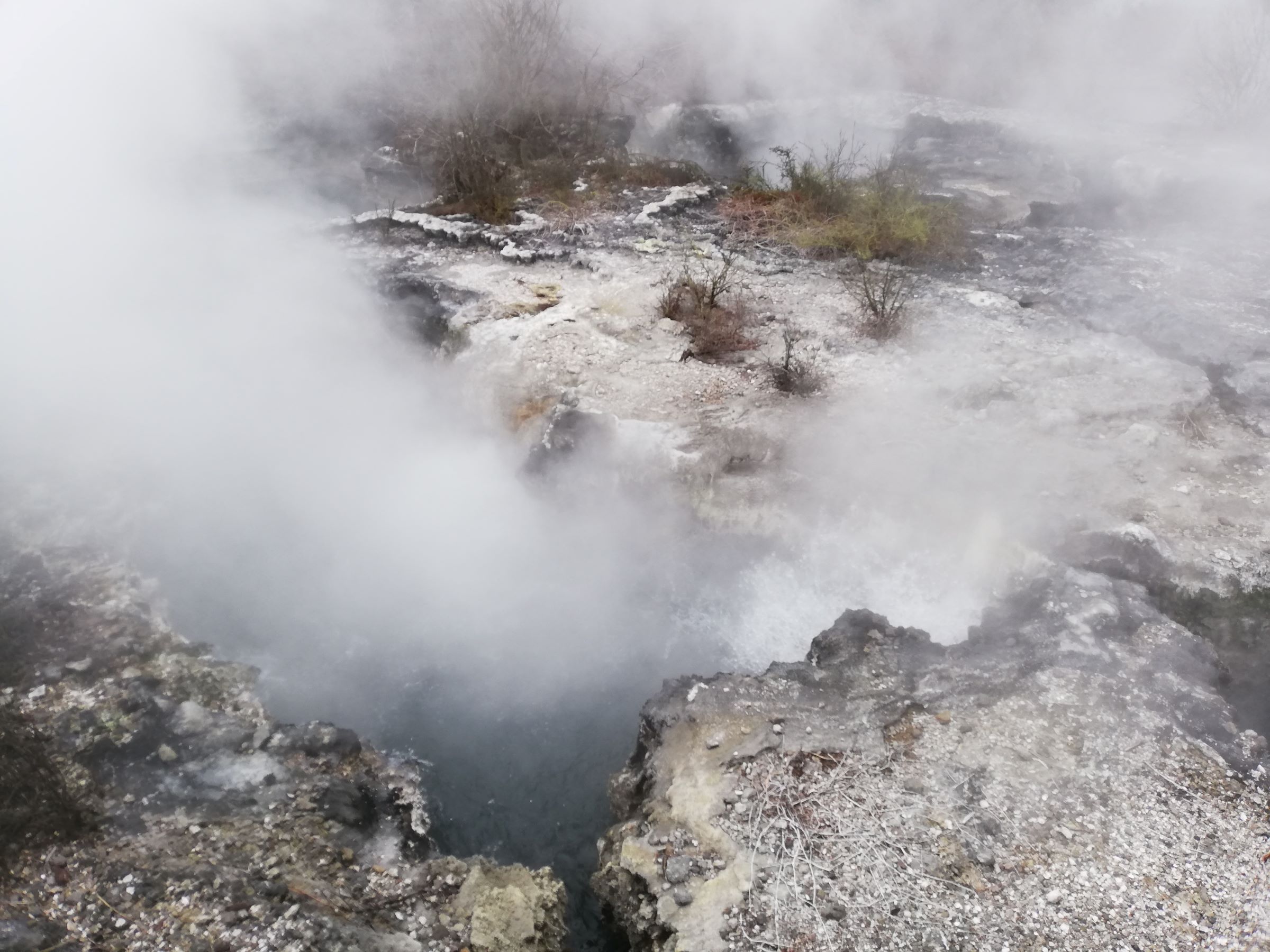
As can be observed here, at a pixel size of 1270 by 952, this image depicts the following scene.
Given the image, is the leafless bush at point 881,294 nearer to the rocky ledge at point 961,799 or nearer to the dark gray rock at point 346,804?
the rocky ledge at point 961,799

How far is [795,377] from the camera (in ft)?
18.7

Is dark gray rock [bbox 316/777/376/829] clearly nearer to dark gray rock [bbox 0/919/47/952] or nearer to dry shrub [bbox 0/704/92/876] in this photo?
dry shrub [bbox 0/704/92/876]

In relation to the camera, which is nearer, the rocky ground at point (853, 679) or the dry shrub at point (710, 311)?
the rocky ground at point (853, 679)

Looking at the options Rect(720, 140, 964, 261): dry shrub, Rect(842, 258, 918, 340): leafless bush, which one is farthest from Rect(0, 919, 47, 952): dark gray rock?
Rect(720, 140, 964, 261): dry shrub

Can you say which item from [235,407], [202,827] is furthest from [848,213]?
[202,827]

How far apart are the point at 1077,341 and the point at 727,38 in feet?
29.9

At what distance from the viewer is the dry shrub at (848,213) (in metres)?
7.43

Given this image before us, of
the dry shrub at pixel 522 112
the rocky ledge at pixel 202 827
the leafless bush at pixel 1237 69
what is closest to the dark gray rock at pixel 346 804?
the rocky ledge at pixel 202 827

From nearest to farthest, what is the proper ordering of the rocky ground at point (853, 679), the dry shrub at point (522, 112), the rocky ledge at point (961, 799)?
the rocky ledge at point (961, 799) → the rocky ground at point (853, 679) → the dry shrub at point (522, 112)

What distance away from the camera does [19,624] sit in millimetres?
4305

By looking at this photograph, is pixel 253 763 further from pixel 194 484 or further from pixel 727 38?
pixel 727 38

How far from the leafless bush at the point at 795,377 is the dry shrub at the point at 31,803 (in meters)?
4.51

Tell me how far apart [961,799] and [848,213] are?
621 centimetres

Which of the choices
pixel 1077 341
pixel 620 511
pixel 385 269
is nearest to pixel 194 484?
pixel 385 269
